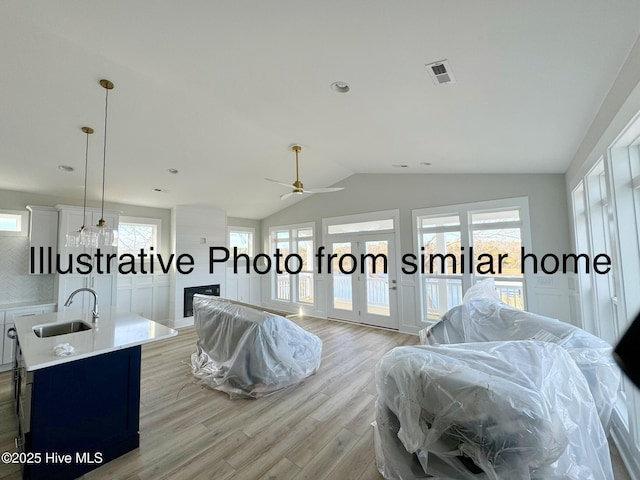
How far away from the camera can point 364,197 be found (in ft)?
18.9

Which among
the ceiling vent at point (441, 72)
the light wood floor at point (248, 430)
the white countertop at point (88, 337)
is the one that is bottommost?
the light wood floor at point (248, 430)

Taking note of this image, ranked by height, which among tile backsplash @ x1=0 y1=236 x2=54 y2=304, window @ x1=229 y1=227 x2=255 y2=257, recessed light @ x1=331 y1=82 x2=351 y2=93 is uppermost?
recessed light @ x1=331 y1=82 x2=351 y2=93

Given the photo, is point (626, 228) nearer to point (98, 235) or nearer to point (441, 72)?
point (441, 72)

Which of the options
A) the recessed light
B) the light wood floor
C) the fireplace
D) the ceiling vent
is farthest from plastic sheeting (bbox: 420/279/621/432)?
the fireplace

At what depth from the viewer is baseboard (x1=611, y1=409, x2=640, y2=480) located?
6.04ft

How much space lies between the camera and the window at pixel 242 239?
23.7ft

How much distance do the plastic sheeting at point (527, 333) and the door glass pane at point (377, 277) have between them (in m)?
2.26

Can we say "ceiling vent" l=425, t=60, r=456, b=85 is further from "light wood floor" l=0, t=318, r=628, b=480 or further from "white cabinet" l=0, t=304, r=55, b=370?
"white cabinet" l=0, t=304, r=55, b=370

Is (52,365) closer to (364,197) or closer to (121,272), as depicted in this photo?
(121,272)

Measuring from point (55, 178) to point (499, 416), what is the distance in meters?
5.74

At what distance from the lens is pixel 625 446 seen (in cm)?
203

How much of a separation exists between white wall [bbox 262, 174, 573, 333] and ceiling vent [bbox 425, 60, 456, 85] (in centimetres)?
288

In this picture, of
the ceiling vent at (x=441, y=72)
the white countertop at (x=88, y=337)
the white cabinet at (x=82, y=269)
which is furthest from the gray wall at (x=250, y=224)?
the ceiling vent at (x=441, y=72)

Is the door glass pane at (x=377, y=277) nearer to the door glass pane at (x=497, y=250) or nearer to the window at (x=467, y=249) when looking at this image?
the window at (x=467, y=249)
